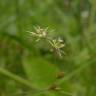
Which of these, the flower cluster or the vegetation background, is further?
the vegetation background

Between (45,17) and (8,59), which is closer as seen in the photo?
(8,59)

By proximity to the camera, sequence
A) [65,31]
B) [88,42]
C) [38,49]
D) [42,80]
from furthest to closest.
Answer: [65,31], [38,49], [88,42], [42,80]

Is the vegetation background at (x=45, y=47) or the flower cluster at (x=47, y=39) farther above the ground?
the vegetation background at (x=45, y=47)

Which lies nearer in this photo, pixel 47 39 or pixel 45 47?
pixel 47 39

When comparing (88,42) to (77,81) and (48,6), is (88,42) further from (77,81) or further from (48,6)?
(48,6)

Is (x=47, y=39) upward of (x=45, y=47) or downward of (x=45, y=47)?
downward

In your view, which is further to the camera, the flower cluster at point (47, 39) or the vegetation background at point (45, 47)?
the vegetation background at point (45, 47)

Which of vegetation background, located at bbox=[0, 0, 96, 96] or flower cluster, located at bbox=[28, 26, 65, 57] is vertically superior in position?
vegetation background, located at bbox=[0, 0, 96, 96]

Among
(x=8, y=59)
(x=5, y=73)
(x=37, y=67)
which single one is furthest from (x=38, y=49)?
(x=5, y=73)
